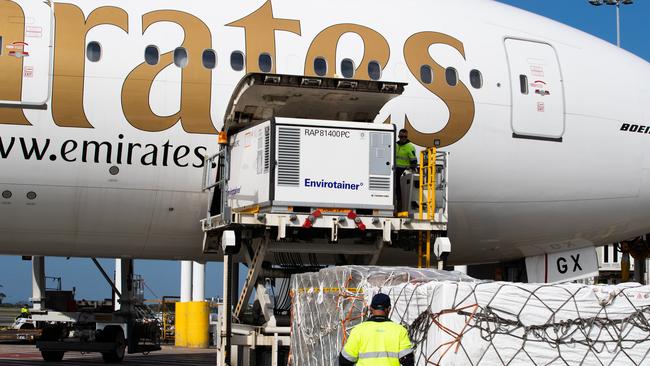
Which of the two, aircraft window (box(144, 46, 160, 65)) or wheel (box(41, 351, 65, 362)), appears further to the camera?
wheel (box(41, 351, 65, 362))

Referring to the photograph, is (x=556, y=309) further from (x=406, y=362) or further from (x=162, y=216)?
(x=162, y=216)

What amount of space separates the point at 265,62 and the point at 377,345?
7914 mm

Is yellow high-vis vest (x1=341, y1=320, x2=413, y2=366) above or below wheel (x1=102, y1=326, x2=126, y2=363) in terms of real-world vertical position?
above

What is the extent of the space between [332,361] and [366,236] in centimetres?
367

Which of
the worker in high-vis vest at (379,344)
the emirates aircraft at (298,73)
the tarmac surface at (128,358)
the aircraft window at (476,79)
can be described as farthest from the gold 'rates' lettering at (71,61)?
the tarmac surface at (128,358)

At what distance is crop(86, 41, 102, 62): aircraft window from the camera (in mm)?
15594

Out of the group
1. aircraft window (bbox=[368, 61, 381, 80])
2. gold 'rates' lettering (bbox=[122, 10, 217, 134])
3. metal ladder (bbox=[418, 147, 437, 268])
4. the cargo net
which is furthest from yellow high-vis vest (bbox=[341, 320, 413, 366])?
aircraft window (bbox=[368, 61, 381, 80])

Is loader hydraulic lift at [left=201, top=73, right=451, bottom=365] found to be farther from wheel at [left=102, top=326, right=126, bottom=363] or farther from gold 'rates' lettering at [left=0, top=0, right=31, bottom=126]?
wheel at [left=102, top=326, right=126, bottom=363]

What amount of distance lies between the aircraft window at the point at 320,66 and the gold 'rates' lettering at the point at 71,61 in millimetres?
3024

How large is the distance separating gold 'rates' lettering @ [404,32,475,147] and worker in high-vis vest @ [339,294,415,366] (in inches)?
298

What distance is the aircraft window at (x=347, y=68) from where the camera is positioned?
16.6 metres

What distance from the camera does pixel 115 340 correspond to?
2159cm

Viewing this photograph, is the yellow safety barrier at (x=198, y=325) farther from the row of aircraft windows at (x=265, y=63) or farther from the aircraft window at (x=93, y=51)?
the aircraft window at (x=93, y=51)

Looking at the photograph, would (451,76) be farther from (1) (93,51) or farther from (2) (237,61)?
(1) (93,51)
